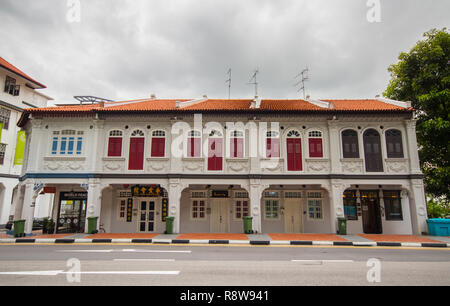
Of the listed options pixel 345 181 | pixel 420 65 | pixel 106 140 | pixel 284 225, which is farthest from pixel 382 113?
Answer: pixel 106 140

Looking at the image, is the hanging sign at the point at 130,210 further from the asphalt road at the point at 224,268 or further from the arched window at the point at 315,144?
the arched window at the point at 315,144

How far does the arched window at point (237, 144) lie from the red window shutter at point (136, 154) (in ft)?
17.0

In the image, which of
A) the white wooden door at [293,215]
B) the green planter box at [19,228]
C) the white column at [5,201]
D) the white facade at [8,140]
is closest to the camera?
the green planter box at [19,228]

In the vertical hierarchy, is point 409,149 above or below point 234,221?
above

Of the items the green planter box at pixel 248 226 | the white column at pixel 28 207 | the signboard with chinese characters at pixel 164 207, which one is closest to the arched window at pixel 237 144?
the green planter box at pixel 248 226

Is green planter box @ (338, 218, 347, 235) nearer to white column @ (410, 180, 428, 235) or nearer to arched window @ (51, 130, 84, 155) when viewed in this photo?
white column @ (410, 180, 428, 235)

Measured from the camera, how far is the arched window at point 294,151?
14.7 metres

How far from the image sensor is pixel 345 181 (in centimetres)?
1434

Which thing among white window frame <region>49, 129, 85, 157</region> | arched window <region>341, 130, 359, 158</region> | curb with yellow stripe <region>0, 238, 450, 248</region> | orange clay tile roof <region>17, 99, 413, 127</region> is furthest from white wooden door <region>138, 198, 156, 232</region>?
arched window <region>341, 130, 359, 158</region>

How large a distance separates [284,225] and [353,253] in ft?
20.4

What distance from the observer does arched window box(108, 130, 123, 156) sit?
49.0ft

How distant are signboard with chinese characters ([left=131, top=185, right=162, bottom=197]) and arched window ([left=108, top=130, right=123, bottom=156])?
224cm

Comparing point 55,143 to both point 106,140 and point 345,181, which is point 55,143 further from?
point 345,181

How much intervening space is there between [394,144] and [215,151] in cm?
1028
